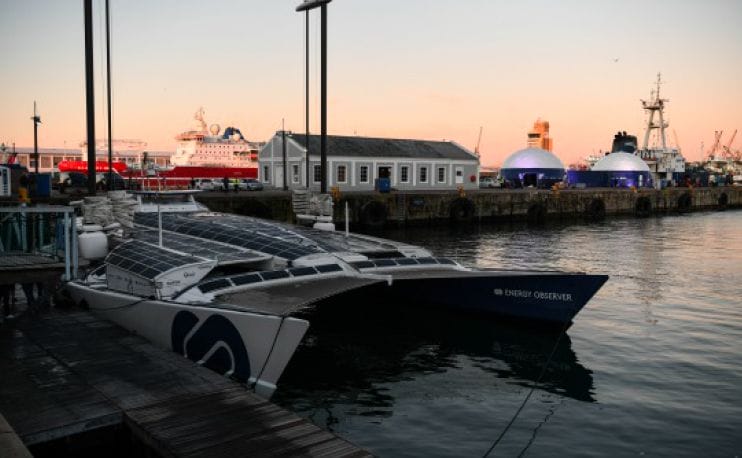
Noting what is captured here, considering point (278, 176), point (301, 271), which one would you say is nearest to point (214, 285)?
point (301, 271)

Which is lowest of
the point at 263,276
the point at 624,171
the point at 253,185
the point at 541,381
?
the point at 541,381

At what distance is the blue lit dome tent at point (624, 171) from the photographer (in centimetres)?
10425

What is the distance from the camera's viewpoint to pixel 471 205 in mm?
61562

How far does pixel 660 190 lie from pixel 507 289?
8249 cm

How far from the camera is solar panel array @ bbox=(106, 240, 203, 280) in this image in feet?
52.5

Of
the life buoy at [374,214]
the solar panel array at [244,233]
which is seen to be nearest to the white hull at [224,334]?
the solar panel array at [244,233]

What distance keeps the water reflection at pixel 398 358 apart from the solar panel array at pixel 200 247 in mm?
3210

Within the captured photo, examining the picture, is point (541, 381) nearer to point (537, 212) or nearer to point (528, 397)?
point (528, 397)

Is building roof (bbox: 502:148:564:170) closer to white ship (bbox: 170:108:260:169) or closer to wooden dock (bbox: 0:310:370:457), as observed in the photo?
white ship (bbox: 170:108:260:169)

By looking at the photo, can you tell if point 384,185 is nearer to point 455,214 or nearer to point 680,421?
point 455,214

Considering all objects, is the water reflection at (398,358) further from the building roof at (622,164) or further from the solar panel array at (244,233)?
the building roof at (622,164)

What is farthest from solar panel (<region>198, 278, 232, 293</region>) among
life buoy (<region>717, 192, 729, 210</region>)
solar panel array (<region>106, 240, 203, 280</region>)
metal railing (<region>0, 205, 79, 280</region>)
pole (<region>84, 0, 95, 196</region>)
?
life buoy (<region>717, 192, 729, 210</region>)

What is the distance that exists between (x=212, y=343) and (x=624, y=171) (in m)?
103

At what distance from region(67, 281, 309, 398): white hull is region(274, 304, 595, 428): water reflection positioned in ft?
5.12
